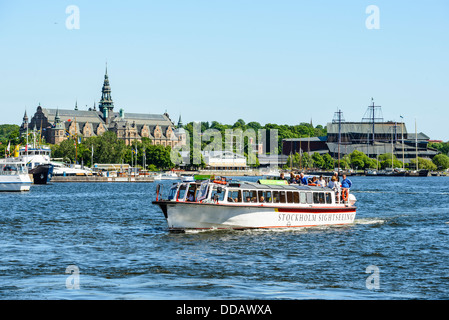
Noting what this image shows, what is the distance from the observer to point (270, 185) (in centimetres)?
4162

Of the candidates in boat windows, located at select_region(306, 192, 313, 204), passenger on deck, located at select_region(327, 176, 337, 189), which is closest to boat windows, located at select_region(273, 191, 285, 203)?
boat windows, located at select_region(306, 192, 313, 204)

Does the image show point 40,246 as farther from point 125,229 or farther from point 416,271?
point 416,271

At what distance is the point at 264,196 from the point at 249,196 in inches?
58.4

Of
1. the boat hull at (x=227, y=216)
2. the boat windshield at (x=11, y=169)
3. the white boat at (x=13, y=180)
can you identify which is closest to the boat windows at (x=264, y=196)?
the boat hull at (x=227, y=216)

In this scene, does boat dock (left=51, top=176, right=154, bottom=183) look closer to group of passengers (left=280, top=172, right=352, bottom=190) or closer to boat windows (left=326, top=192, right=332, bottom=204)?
group of passengers (left=280, top=172, right=352, bottom=190)

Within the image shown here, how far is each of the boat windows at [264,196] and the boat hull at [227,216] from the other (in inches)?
19.3

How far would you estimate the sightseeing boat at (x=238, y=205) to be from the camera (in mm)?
38094

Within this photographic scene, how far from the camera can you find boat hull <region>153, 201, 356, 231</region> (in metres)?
38.0

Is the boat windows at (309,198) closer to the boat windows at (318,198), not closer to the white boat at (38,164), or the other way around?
the boat windows at (318,198)

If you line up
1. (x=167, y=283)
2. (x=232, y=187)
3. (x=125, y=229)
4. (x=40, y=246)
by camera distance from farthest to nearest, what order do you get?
1. (x=125, y=229)
2. (x=232, y=187)
3. (x=40, y=246)
4. (x=167, y=283)

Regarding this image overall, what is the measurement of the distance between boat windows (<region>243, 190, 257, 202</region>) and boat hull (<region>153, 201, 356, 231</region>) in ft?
1.56
